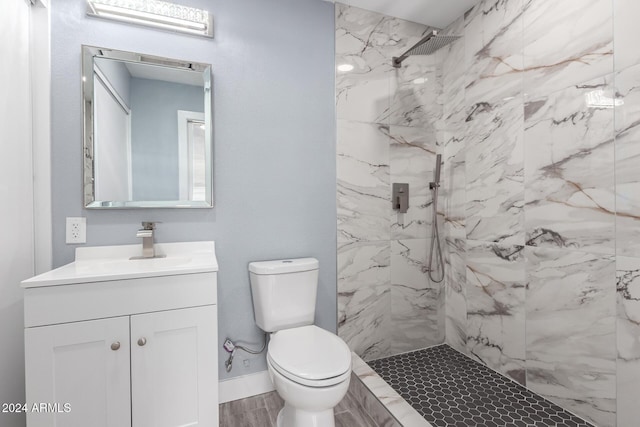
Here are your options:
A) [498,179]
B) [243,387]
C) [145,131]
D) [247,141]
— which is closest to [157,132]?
[145,131]

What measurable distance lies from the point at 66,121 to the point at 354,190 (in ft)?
5.32

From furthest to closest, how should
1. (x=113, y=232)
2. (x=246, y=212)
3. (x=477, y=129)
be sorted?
(x=477, y=129), (x=246, y=212), (x=113, y=232)

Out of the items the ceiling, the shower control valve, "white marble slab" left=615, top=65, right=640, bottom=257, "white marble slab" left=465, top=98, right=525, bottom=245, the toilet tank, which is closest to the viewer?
"white marble slab" left=615, top=65, right=640, bottom=257

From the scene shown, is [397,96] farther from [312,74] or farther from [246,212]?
[246,212]

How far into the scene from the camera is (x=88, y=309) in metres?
1.14

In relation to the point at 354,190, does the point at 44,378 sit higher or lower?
lower

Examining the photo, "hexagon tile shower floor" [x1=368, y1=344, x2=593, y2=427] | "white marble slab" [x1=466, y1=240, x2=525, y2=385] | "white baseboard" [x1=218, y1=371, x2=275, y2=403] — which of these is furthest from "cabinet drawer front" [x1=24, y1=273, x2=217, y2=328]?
"white marble slab" [x1=466, y1=240, x2=525, y2=385]

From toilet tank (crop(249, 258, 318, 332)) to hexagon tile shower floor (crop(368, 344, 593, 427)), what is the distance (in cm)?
74

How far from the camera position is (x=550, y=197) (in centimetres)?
163

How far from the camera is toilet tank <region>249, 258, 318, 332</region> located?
166 centimetres

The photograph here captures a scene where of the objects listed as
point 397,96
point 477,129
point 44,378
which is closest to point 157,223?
point 44,378

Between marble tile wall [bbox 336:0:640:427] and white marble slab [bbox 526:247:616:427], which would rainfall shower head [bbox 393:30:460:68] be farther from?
white marble slab [bbox 526:247:616:427]

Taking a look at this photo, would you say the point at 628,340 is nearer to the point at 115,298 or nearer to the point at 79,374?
the point at 115,298

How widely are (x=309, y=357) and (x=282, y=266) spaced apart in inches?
20.0
